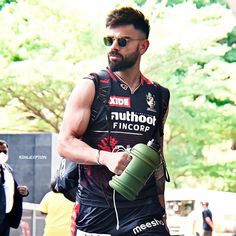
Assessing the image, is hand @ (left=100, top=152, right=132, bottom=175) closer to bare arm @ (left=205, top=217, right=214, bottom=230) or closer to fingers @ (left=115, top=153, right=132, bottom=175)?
fingers @ (left=115, top=153, right=132, bottom=175)

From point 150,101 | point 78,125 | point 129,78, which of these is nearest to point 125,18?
point 129,78

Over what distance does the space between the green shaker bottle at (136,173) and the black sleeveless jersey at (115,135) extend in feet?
0.41

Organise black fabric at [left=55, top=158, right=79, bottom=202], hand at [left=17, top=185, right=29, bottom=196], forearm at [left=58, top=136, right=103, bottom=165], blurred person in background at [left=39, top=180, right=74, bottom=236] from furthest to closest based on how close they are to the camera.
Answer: hand at [left=17, top=185, right=29, bottom=196], blurred person in background at [left=39, top=180, right=74, bottom=236], black fabric at [left=55, top=158, right=79, bottom=202], forearm at [left=58, top=136, right=103, bottom=165]

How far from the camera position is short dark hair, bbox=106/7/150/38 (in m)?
2.92

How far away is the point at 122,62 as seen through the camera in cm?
291

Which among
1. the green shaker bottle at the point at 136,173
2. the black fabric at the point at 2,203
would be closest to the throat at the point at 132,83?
the green shaker bottle at the point at 136,173

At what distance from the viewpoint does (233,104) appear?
311 inches

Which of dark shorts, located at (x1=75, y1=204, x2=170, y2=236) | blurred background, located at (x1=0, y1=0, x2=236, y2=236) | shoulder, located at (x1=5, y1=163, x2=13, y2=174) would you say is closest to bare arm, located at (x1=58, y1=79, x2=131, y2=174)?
dark shorts, located at (x1=75, y1=204, x2=170, y2=236)

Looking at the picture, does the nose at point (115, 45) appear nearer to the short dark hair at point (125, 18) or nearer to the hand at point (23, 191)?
the short dark hair at point (125, 18)

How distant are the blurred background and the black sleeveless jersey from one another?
183 inches

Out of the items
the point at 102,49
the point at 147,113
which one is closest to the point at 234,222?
the point at 102,49

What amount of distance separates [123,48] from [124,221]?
2.14 feet

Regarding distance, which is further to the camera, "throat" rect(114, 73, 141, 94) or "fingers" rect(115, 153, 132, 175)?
"throat" rect(114, 73, 141, 94)

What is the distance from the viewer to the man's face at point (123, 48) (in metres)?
2.90
